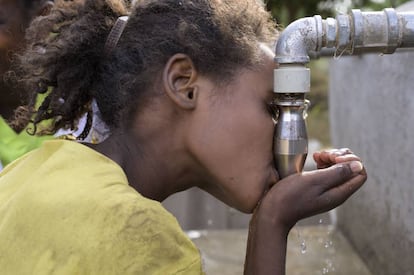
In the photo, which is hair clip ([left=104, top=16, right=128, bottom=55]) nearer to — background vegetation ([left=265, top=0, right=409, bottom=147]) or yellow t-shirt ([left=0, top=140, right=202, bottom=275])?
yellow t-shirt ([left=0, top=140, right=202, bottom=275])

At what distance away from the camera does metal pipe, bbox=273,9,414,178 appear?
70.7 inches

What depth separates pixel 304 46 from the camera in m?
1.85

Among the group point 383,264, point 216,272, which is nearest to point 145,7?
point 383,264

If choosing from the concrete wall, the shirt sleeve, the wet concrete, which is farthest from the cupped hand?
the wet concrete

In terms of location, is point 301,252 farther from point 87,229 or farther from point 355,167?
point 87,229

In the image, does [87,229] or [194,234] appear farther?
[194,234]

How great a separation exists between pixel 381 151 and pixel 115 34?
177 centimetres

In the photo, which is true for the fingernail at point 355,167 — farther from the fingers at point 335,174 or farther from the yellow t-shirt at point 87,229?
the yellow t-shirt at point 87,229

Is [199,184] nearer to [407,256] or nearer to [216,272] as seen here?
[407,256]

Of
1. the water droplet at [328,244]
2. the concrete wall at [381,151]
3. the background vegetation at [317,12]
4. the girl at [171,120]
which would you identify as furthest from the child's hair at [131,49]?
the background vegetation at [317,12]

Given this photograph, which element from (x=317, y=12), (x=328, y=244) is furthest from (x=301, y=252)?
(x=317, y=12)

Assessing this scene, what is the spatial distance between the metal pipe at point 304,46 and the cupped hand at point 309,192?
0.06 meters

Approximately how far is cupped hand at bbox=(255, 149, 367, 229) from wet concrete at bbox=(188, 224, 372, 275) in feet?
5.52

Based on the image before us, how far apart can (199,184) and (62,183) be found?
1.41 feet
